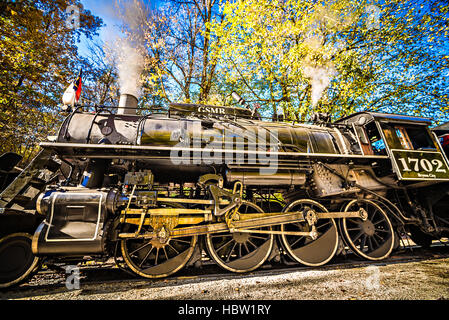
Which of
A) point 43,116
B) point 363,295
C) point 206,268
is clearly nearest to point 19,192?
point 206,268

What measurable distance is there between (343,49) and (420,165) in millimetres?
7502

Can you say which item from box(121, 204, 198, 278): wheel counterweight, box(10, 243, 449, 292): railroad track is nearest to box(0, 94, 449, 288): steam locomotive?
box(121, 204, 198, 278): wheel counterweight

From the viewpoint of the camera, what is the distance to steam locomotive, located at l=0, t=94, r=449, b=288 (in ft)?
8.09

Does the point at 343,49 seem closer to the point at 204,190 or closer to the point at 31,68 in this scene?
the point at 204,190

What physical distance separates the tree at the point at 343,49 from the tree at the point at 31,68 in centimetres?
782

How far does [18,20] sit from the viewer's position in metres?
7.15

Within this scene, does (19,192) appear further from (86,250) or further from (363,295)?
(363,295)

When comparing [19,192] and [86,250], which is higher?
[19,192]

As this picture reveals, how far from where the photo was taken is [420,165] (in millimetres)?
3531

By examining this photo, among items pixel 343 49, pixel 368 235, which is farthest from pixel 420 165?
pixel 343 49

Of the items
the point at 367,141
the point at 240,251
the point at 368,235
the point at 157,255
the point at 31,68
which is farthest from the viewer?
the point at 31,68

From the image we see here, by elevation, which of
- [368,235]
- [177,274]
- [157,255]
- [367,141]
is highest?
[367,141]

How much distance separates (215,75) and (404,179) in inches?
422

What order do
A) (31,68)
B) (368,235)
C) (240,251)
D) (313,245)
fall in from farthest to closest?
(31,68)
(368,235)
(313,245)
(240,251)
